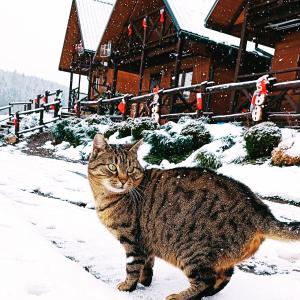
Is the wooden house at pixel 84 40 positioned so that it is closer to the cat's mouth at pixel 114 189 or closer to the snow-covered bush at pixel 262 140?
the snow-covered bush at pixel 262 140

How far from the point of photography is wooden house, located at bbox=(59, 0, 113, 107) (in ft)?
87.6

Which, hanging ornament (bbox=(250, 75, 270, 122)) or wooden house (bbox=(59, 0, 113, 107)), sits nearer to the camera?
hanging ornament (bbox=(250, 75, 270, 122))

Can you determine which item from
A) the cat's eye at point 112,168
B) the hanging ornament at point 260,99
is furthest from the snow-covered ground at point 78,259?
the hanging ornament at point 260,99

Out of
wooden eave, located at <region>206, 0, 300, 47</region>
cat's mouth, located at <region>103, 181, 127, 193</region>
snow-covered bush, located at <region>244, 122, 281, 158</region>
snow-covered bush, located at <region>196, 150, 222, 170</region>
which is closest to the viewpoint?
cat's mouth, located at <region>103, 181, 127, 193</region>

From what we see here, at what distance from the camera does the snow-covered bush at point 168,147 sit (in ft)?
32.4

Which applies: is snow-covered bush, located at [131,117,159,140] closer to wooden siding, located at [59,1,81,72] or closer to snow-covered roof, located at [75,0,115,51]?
snow-covered roof, located at [75,0,115,51]

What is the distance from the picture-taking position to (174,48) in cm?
1766

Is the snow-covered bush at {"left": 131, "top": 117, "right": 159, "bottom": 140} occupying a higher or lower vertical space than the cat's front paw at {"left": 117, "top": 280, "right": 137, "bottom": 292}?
higher

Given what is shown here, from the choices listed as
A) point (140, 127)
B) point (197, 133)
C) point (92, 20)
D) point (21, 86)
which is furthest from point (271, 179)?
point (21, 86)

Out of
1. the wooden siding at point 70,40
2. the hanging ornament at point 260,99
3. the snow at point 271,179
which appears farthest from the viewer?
the wooden siding at point 70,40

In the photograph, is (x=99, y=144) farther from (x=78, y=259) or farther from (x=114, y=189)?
(x=78, y=259)

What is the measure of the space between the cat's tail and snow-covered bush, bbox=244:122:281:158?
5.83 m

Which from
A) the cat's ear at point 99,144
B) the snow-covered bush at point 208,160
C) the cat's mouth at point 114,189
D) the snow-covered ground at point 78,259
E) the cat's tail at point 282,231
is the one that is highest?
the cat's ear at point 99,144

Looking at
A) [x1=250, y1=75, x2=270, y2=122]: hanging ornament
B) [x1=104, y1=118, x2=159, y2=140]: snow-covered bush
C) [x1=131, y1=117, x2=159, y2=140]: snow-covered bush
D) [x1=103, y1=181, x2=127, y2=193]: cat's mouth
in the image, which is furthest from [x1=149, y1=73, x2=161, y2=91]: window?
[x1=103, y1=181, x2=127, y2=193]: cat's mouth
